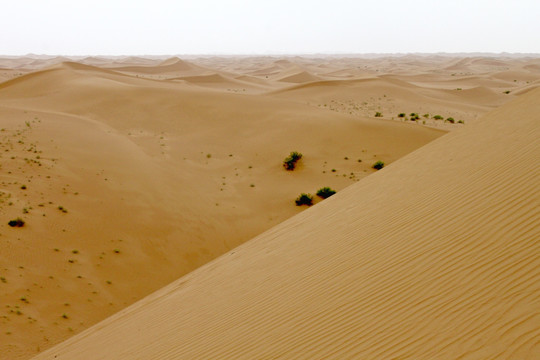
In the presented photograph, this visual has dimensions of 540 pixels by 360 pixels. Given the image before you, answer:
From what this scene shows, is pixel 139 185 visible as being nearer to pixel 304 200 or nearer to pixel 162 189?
pixel 162 189

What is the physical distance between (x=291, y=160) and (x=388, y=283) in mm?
11647

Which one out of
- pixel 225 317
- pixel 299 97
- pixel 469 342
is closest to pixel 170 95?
pixel 299 97

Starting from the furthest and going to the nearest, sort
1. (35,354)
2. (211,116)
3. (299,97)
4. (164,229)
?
(299,97) < (211,116) < (164,229) < (35,354)

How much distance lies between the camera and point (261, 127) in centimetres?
2058

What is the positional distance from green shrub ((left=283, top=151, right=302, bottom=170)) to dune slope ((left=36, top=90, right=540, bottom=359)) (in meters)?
7.89

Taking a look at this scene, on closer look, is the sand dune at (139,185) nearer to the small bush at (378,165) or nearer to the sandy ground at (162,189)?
the sandy ground at (162,189)

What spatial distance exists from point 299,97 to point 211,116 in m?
11.6

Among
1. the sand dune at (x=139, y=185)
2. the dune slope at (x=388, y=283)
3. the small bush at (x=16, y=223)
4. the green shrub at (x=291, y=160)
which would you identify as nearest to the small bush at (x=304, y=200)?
the sand dune at (x=139, y=185)

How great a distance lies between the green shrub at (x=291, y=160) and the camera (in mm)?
15625

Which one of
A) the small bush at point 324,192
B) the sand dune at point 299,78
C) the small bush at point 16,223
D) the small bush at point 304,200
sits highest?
the sand dune at point 299,78

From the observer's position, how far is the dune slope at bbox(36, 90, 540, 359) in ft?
11.1

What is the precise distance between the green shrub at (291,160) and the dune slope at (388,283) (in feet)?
25.9

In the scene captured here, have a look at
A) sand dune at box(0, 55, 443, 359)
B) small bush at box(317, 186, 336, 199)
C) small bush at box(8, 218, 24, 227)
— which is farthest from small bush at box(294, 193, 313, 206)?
small bush at box(8, 218, 24, 227)

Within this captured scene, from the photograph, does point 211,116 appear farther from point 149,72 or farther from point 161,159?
point 149,72
